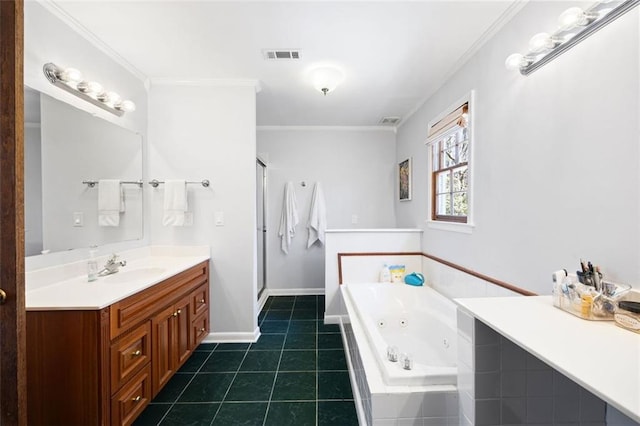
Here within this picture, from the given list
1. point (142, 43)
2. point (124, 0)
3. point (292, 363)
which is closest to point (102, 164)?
point (142, 43)

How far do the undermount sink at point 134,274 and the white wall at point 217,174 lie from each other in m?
0.45

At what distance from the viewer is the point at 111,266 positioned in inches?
71.0

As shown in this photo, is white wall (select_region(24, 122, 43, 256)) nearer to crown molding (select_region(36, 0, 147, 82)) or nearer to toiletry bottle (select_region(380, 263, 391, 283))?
crown molding (select_region(36, 0, 147, 82))

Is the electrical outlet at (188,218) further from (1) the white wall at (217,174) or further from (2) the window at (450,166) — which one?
(2) the window at (450,166)

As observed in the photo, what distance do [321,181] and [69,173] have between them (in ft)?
8.87

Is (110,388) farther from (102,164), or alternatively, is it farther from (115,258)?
(102,164)

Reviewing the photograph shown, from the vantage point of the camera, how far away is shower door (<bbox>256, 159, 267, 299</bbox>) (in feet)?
10.9

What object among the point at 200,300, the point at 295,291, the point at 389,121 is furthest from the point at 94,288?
the point at 389,121

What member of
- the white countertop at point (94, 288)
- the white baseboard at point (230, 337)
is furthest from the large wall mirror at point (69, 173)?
the white baseboard at point (230, 337)

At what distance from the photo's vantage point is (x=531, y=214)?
1.41 metres

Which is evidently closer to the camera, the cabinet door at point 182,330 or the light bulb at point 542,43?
the light bulb at point 542,43

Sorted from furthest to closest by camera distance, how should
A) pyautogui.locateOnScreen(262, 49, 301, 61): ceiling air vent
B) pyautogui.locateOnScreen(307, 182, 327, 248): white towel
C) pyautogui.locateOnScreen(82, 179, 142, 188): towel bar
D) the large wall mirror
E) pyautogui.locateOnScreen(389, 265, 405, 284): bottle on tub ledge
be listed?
pyautogui.locateOnScreen(307, 182, 327, 248): white towel → pyautogui.locateOnScreen(389, 265, 405, 284): bottle on tub ledge → pyautogui.locateOnScreen(262, 49, 301, 61): ceiling air vent → pyautogui.locateOnScreen(82, 179, 142, 188): towel bar → the large wall mirror

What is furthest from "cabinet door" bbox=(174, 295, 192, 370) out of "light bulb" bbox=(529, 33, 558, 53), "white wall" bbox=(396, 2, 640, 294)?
"light bulb" bbox=(529, 33, 558, 53)

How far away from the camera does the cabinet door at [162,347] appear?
1615 millimetres
